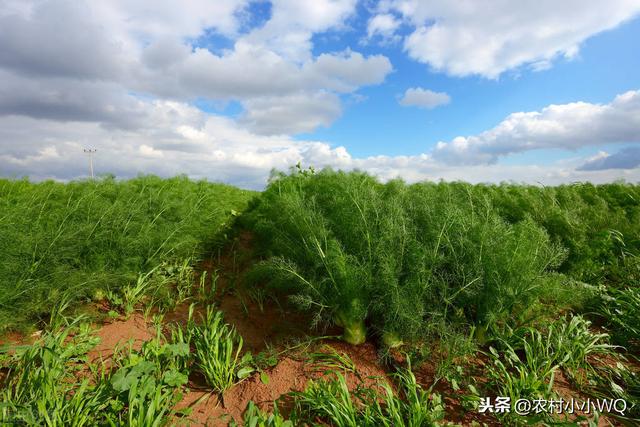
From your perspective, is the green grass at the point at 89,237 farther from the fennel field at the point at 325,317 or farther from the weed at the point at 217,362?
the weed at the point at 217,362

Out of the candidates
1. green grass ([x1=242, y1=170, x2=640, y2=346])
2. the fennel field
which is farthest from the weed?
green grass ([x1=242, y1=170, x2=640, y2=346])

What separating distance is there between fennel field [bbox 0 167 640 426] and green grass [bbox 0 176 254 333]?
2 cm

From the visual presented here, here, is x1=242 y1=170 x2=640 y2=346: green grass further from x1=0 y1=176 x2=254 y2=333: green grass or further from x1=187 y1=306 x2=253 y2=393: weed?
x1=0 y1=176 x2=254 y2=333: green grass

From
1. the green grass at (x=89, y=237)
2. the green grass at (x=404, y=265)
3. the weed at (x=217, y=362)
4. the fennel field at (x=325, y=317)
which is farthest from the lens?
the green grass at (x=89, y=237)

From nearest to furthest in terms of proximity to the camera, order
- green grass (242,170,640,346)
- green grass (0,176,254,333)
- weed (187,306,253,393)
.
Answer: weed (187,306,253,393) → green grass (242,170,640,346) → green grass (0,176,254,333)

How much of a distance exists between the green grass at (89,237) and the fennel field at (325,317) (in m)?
0.02

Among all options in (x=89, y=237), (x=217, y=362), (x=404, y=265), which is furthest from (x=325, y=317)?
(x=89, y=237)

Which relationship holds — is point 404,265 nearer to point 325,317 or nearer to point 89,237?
point 325,317

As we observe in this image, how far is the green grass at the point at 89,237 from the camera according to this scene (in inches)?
127

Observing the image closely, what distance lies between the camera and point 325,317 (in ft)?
11.2

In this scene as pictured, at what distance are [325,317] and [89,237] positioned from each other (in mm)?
2449

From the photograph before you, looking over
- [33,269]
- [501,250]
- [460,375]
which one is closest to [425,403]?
[460,375]

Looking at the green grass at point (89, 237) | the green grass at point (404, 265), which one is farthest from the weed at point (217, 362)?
the green grass at point (89, 237)

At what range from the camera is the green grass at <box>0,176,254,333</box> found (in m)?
3.24
